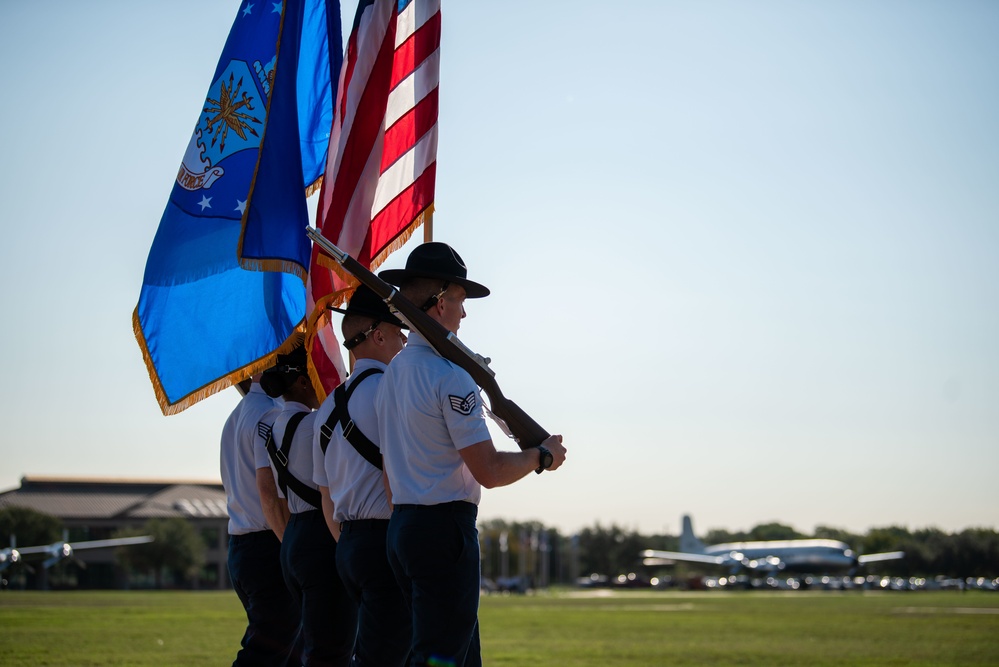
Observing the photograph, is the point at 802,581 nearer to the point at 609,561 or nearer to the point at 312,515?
the point at 609,561

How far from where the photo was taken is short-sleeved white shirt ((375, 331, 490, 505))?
4.23 m

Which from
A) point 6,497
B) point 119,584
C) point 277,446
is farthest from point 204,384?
point 6,497

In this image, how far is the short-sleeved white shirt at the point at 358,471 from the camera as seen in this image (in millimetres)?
4926

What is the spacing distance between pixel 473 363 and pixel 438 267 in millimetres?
435

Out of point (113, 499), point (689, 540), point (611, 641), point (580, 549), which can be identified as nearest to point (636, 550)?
point (580, 549)

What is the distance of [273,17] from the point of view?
752cm

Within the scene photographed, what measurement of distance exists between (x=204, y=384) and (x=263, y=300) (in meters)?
0.65

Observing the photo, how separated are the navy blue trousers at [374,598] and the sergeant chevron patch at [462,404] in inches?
37.1

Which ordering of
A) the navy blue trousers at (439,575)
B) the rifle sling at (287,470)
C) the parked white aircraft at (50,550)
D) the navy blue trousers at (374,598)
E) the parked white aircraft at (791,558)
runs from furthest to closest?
the parked white aircraft at (791,558) → the parked white aircraft at (50,550) → the rifle sling at (287,470) → the navy blue trousers at (374,598) → the navy blue trousers at (439,575)

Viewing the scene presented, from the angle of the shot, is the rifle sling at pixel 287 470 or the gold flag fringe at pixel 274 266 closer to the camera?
the rifle sling at pixel 287 470

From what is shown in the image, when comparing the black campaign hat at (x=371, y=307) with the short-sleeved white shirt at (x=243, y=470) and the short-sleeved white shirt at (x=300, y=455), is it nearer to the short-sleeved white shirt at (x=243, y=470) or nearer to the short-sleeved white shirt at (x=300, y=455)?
the short-sleeved white shirt at (x=300, y=455)

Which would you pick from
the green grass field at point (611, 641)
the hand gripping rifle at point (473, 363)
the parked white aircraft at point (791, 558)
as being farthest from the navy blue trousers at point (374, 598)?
the parked white aircraft at point (791, 558)

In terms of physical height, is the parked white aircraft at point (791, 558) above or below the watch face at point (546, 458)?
A: below

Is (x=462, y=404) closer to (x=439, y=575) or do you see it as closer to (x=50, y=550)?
(x=439, y=575)
